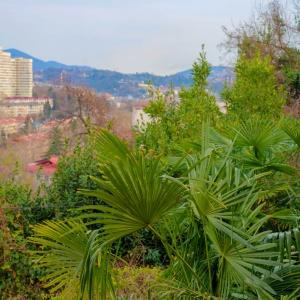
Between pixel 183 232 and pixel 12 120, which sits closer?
pixel 183 232

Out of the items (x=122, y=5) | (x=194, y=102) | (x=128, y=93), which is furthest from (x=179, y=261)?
(x=128, y=93)

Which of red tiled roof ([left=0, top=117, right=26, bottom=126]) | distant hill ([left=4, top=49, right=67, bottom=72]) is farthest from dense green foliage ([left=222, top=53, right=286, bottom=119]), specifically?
distant hill ([left=4, top=49, right=67, bottom=72])

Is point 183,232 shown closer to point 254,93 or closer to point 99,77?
point 254,93

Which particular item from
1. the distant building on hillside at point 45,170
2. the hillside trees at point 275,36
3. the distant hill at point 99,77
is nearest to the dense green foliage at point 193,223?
the distant building on hillside at point 45,170

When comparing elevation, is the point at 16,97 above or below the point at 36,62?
below

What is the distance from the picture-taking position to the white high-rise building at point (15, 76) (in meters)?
15.8

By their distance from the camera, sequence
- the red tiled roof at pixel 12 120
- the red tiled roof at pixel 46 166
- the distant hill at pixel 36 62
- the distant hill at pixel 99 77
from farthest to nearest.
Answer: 1. the distant hill at pixel 36 62
2. the distant hill at pixel 99 77
3. the red tiled roof at pixel 12 120
4. the red tiled roof at pixel 46 166

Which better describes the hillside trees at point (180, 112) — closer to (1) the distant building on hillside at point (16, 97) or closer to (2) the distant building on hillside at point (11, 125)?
(2) the distant building on hillside at point (11, 125)

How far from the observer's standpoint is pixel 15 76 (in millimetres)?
18469

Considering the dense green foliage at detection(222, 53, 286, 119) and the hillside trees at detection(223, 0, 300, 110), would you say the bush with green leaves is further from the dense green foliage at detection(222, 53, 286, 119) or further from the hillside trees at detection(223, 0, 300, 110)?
the hillside trees at detection(223, 0, 300, 110)

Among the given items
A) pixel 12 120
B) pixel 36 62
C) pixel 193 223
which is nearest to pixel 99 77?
pixel 36 62

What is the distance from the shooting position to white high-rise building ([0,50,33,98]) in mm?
15805

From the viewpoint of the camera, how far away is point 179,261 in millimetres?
2711

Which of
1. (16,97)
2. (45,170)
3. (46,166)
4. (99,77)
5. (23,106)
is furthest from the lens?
(99,77)
